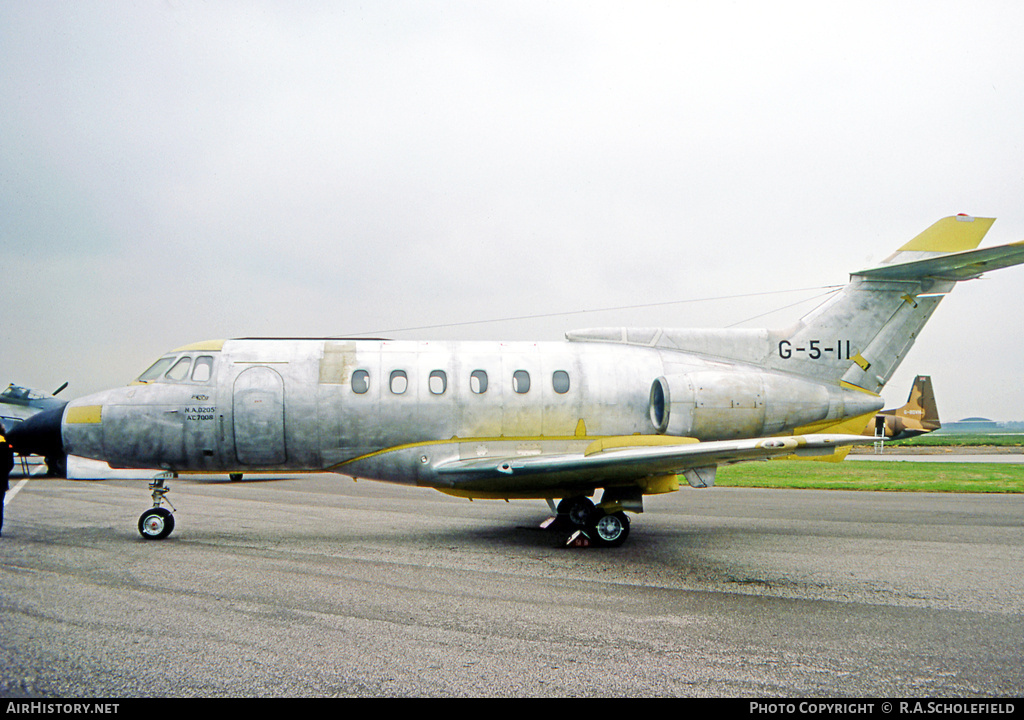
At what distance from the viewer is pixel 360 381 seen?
36.8 ft

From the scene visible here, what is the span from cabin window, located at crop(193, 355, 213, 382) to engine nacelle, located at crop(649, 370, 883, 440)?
7945mm

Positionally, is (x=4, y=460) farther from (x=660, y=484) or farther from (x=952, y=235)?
(x=952, y=235)

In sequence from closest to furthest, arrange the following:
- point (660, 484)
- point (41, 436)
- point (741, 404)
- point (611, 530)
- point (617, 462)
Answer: point (617, 462), point (660, 484), point (611, 530), point (41, 436), point (741, 404)

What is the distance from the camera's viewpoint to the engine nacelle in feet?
37.3

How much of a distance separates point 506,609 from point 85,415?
8.53 m

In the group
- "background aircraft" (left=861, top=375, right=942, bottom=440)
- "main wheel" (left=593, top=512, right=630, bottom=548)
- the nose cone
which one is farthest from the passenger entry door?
"background aircraft" (left=861, top=375, right=942, bottom=440)

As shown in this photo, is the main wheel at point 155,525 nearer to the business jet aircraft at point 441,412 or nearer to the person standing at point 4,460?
the business jet aircraft at point 441,412

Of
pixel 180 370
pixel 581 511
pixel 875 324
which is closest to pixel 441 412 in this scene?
pixel 581 511

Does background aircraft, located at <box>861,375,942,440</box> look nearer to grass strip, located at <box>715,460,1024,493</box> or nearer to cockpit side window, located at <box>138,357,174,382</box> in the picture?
grass strip, located at <box>715,460,1024,493</box>

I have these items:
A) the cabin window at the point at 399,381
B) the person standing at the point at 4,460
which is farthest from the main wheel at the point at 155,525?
the cabin window at the point at 399,381

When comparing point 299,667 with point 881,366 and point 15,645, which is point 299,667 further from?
point 881,366

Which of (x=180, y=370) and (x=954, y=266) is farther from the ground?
(x=954, y=266)

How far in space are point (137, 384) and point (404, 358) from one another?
15.5 ft

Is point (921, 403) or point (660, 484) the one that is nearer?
point (660, 484)
